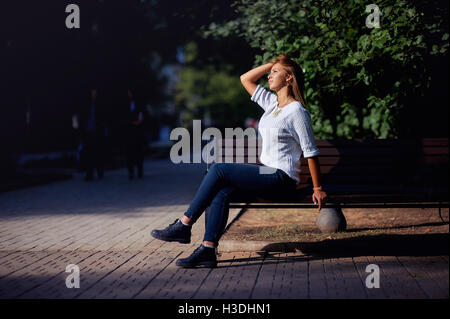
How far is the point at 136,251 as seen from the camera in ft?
19.2

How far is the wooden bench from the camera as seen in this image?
550cm

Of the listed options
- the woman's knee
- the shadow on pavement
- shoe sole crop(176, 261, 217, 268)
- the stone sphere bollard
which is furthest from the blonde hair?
the stone sphere bollard

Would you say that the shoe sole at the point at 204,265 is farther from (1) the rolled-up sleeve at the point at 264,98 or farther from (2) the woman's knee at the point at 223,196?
(1) the rolled-up sleeve at the point at 264,98

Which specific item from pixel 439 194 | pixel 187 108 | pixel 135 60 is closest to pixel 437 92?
pixel 439 194

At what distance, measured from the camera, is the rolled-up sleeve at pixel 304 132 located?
4.99 metres

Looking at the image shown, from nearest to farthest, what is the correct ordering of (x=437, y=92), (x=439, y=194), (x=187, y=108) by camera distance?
1. (x=439, y=194)
2. (x=437, y=92)
3. (x=187, y=108)

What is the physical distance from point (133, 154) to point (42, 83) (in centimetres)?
441

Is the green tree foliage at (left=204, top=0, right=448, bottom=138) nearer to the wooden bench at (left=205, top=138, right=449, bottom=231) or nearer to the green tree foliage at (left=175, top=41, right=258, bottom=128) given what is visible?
the wooden bench at (left=205, top=138, right=449, bottom=231)

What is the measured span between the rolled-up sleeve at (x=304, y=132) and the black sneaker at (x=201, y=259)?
1.10m

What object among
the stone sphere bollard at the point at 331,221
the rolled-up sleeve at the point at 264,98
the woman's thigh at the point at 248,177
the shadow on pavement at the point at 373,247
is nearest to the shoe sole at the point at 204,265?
the woman's thigh at the point at 248,177

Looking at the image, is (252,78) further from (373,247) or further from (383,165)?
(373,247)

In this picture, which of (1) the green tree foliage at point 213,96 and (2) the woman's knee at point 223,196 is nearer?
(2) the woman's knee at point 223,196
